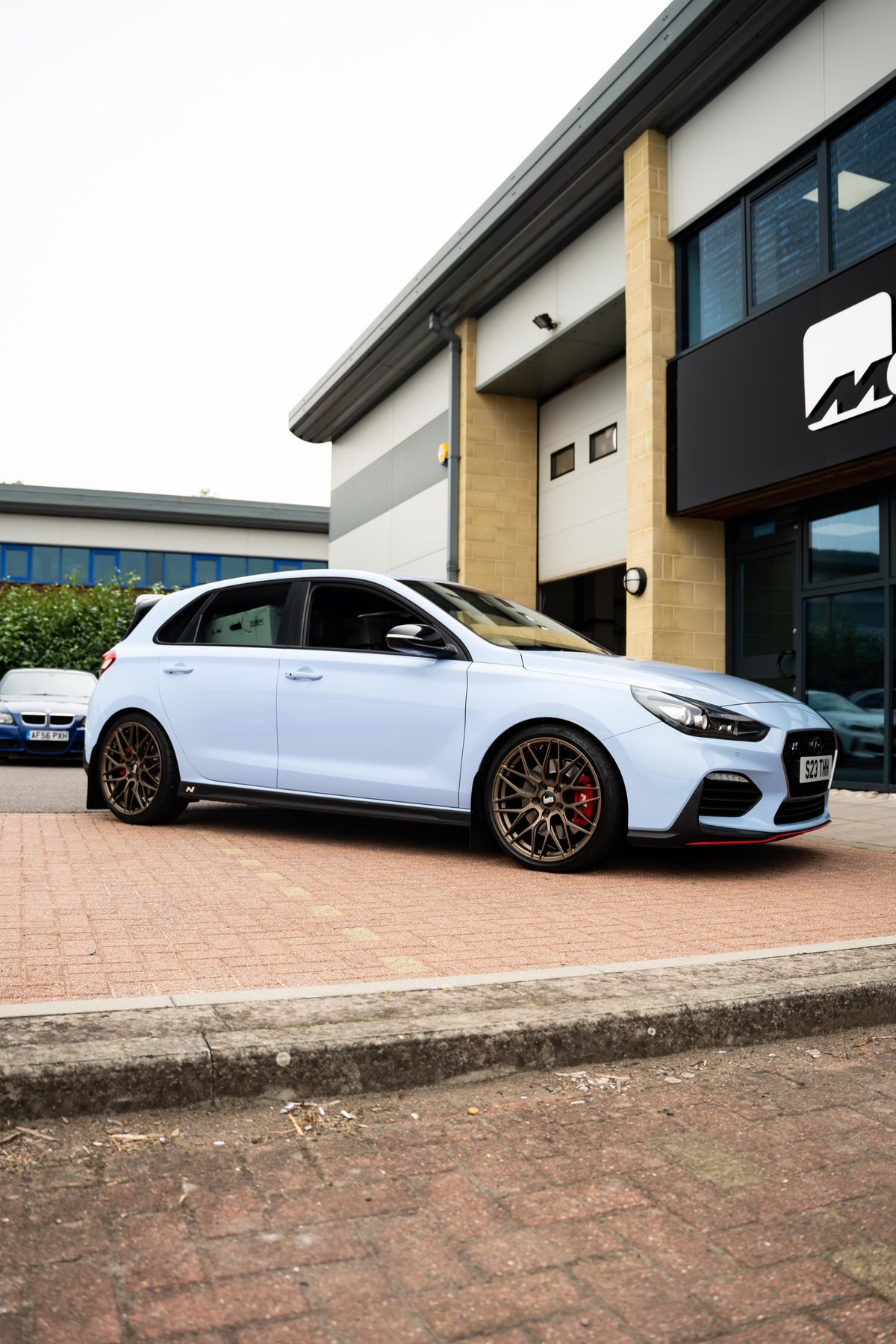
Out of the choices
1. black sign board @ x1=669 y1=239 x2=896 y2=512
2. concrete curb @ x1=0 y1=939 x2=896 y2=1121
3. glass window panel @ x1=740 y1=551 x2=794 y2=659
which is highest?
black sign board @ x1=669 y1=239 x2=896 y2=512

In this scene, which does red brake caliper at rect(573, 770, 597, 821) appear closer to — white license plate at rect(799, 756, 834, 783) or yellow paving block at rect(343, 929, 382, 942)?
white license plate at rect(799, 756, 834, 783)

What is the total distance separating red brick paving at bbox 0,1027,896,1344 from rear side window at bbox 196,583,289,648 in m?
4.63

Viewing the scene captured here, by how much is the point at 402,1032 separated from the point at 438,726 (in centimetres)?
→ 343

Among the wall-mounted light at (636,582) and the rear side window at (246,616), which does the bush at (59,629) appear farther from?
Answer: the rear side window at (246,616)

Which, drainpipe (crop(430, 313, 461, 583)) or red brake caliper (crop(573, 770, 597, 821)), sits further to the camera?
drainpipe (crop(430, 313, 461, 583))

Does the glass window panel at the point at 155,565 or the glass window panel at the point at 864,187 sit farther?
the glass window panel at the point at 155,565

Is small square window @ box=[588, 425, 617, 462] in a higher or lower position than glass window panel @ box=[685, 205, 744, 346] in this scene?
lower

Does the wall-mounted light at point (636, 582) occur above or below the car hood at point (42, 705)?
above

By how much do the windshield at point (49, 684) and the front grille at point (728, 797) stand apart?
38.6ft

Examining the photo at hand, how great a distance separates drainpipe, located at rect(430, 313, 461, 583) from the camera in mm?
19422

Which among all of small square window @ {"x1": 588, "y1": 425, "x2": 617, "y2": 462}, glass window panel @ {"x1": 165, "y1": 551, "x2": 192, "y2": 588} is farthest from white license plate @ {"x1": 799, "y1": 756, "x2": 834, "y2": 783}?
glass window panel @ {"x1": 165, "y1": 551, "x2": 192, "y2": 588}

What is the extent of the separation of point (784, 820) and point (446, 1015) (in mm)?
3334

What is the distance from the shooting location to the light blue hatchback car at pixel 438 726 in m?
5.68

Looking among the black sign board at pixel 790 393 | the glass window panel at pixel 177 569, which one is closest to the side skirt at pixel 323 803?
the black sign board at pixel 790 393
